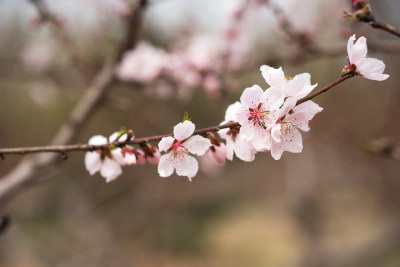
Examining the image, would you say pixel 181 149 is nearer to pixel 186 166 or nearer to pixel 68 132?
pixel 186 166

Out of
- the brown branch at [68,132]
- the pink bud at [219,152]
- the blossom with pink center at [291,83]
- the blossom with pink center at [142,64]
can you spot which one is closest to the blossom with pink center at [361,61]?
the blossom with pink center at [291,83]

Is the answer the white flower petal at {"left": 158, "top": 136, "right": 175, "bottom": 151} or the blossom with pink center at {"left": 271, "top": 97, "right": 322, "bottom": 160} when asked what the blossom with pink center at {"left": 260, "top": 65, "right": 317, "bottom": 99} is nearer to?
the blossom with pink center at {"left": 271, "top": 97, "right": 322, "bottom": 160}

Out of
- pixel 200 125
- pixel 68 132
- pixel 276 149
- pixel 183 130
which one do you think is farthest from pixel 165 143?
pixel 200 125

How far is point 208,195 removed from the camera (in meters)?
13.0

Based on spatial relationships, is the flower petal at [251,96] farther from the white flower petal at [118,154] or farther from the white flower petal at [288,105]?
the white flower petal at [118,154]

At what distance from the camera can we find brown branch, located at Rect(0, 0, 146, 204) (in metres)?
1.81

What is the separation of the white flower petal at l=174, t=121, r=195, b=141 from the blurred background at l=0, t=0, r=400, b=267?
3.10ft

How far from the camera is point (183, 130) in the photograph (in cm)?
82

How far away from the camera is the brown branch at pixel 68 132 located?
71.4 inches

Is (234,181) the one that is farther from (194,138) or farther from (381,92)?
(194,138)

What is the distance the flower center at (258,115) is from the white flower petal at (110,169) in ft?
1.36

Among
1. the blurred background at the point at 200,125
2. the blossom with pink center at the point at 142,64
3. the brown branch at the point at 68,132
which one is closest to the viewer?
the brown branch at the point at 68,132

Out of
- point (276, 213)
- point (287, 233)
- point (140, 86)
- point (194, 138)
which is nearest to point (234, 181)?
point (276, 213)

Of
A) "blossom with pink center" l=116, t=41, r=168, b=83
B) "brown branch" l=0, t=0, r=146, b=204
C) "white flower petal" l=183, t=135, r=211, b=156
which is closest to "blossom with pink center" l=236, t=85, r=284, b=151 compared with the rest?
"white flower petal" l=183, t=135, r=211, b=156
